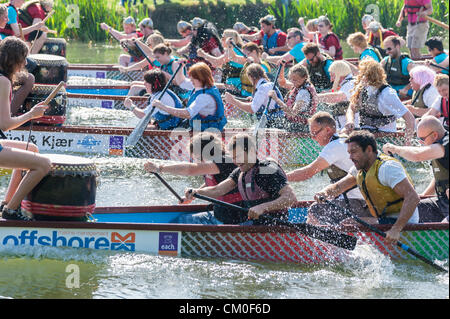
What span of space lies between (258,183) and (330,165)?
1.11 metres

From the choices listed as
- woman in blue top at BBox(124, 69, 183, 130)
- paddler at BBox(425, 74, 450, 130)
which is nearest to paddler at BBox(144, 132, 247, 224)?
paddler at BBox(425, 74, 450, 130)

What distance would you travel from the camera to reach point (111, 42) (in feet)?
79.8

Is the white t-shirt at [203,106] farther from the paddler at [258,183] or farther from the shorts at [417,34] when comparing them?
the shorts at [417,34]

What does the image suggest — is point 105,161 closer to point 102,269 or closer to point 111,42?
point 102,269

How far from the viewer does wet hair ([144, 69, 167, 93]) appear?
1105 cm

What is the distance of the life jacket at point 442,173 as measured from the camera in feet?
24.4

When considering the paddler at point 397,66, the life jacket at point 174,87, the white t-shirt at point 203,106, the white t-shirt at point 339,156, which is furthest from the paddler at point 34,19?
the white t-shirt at point 339,156

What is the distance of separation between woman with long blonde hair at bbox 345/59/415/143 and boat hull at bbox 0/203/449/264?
264 cm

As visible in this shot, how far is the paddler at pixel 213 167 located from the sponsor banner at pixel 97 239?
0.51 meters

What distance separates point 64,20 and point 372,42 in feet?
34.7
